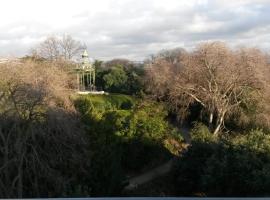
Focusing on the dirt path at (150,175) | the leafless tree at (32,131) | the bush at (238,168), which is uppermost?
the leafless tree at (32,131)

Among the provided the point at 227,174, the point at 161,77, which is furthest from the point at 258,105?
the point at 227,174

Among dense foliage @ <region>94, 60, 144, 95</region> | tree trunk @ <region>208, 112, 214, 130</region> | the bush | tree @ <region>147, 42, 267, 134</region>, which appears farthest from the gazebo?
the bush

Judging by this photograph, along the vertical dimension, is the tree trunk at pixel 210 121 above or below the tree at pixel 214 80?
below

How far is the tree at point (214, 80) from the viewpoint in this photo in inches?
1453

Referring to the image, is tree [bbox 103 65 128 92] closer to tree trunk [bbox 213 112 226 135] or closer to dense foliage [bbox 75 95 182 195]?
tree trunk [bbox 213 112 226 135]

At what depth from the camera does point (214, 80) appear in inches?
1478

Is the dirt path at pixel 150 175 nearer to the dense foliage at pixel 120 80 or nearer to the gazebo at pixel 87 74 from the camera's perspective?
the dense foliage at pixel 120 80

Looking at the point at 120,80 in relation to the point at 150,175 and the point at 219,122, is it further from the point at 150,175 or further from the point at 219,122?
the point at 150,175

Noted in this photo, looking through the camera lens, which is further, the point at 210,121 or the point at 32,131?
the point at 210,121

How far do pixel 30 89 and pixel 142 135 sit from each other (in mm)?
13940

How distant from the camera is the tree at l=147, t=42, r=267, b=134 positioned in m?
36.9

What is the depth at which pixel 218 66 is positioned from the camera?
1469 inches

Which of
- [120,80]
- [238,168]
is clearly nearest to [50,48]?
[120,80]

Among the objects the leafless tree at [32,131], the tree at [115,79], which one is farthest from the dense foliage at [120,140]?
the tree at [115,79]
